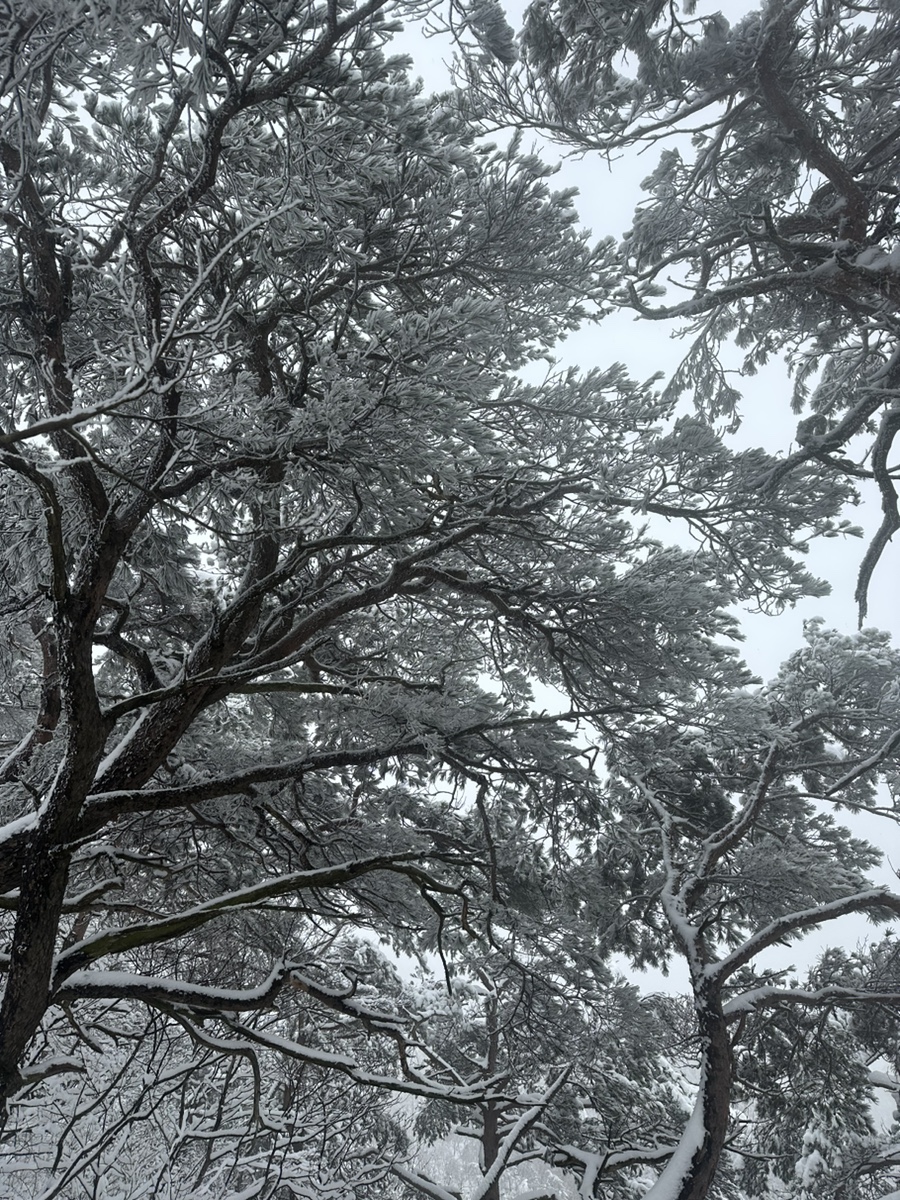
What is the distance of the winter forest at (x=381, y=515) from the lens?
3.94 meters

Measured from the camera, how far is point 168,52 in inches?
155

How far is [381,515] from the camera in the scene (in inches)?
203

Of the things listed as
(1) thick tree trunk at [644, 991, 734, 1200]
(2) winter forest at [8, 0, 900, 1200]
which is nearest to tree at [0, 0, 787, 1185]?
(2) winter forest at [8, 0, 900, 1200]

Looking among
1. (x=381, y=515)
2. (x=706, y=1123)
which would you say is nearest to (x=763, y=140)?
(x=381, y=515)

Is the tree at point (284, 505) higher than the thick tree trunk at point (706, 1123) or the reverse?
higher

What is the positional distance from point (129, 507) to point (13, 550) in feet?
3.56

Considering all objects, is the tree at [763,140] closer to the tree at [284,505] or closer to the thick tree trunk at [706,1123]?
the tree at [284,505]

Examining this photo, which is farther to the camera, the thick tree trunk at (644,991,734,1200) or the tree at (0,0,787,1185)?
the thick tree trunk at (644,991,734,1200)

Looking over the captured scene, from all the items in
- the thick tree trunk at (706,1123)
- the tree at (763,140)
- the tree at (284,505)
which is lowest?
the thick tree trunk at (706,1123)

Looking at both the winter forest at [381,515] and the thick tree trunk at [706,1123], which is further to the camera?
the thick tree trunk at [706,1123]

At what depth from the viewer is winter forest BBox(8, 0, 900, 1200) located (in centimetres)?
394

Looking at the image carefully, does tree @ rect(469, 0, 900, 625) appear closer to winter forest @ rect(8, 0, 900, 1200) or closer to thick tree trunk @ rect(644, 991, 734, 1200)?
winter forest @ rect(8, 0, 900, 1200)

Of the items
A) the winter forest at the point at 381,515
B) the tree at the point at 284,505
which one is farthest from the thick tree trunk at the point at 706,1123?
the tree at the point at 284,505

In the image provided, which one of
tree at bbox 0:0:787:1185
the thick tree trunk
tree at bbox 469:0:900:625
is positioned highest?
tree at bbox 469:0:900:625
